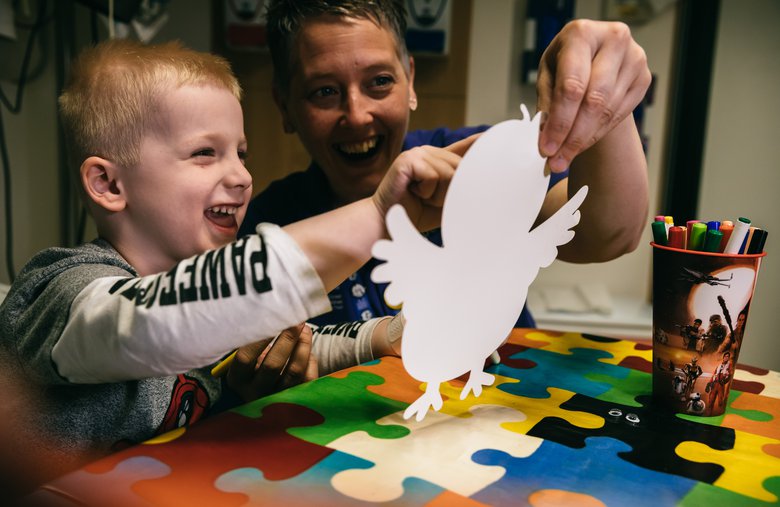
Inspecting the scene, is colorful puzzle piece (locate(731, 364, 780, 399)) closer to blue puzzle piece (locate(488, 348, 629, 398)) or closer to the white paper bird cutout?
blue puzzle piece (locate(488, 348, 629, 398))

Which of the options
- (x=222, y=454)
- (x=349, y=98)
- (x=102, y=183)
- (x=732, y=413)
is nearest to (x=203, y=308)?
(x=222, y=454)

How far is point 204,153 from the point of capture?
77 cm

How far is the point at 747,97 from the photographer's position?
87.6 inches

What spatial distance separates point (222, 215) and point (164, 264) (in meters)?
0.10

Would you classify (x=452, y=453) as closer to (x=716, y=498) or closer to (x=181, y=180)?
(x=716, y=498)

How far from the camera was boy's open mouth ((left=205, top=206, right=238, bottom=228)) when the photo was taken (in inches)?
30.9

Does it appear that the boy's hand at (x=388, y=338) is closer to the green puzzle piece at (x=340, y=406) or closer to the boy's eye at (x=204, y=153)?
the green puzzle piece at (x=340, y=406)

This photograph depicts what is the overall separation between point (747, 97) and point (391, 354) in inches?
80.5

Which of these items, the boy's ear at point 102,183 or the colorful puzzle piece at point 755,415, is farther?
the boy's ear at point 102,183

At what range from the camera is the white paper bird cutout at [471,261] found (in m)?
0.53

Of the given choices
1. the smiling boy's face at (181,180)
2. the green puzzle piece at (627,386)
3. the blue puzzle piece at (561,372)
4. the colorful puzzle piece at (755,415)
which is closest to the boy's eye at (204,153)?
the smiling boy's face at (181,180)

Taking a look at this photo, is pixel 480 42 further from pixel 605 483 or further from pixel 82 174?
pixel 605 483

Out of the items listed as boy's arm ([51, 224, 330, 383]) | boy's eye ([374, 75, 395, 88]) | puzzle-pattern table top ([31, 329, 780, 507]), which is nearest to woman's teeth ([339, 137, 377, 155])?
boy's eye ([374, 75, 395, 88])

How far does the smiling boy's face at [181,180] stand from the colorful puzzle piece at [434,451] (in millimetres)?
357
